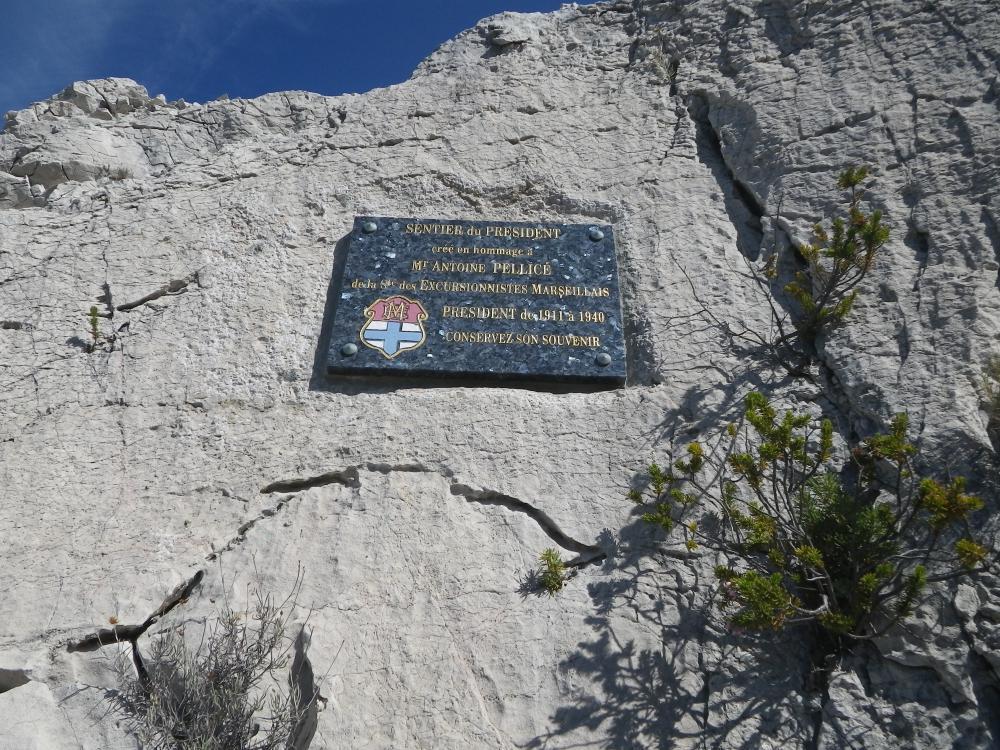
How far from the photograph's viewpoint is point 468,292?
424cm

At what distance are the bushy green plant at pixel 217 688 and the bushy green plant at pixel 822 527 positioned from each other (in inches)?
58.1

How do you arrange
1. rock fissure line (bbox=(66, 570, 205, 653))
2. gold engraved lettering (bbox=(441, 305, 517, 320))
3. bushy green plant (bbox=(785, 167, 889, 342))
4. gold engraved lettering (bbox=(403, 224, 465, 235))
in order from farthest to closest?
gold engraved lettering (bbox=(403, 224, 465, 235)) < gold engraved lettering (bbox=(441, 305, 517, 320)) < bushy green plant (bbox=(785, 167, 889, 342)) < rock fissure line (bbox=(66, 570, 205, 653))

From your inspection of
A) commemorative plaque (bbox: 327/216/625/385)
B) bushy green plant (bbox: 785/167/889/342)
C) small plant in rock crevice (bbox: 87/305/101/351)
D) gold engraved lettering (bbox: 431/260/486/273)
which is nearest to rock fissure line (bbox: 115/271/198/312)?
small plant in rock crevice (bbox: 87/305/101/351)

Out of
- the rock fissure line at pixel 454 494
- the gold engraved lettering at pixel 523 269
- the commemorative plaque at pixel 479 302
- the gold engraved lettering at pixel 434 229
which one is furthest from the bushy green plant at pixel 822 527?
the gold engraved lettering at pixel 434 229

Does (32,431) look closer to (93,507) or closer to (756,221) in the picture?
(93,507)

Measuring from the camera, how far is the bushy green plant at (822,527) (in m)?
2.77

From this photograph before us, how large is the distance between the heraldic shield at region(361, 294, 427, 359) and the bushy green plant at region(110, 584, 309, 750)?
1340mm

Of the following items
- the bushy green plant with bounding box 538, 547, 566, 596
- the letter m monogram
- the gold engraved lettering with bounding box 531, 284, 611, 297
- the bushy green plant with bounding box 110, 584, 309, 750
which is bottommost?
the bushy green plant with bounding box 110, 584, 309, 750

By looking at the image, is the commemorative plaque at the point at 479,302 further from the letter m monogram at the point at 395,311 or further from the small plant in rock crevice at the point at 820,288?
the small plant in rock crevice at the point at 820,288

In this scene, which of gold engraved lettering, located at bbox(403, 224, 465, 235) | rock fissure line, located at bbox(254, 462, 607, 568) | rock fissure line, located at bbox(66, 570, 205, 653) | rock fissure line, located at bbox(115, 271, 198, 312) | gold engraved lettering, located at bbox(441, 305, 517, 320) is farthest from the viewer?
gold engraved lettering, located at bbox(403, 224, 465, 235)

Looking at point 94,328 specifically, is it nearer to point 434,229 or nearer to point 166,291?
point 166,291

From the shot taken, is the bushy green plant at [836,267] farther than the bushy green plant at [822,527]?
Yes

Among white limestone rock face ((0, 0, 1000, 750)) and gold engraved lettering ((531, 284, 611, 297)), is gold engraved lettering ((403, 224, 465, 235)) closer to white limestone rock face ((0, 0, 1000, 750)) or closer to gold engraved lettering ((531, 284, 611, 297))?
white limestone rock face ((0, 0, 1000, 750))

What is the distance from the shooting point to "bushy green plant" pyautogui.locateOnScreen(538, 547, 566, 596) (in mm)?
3246
